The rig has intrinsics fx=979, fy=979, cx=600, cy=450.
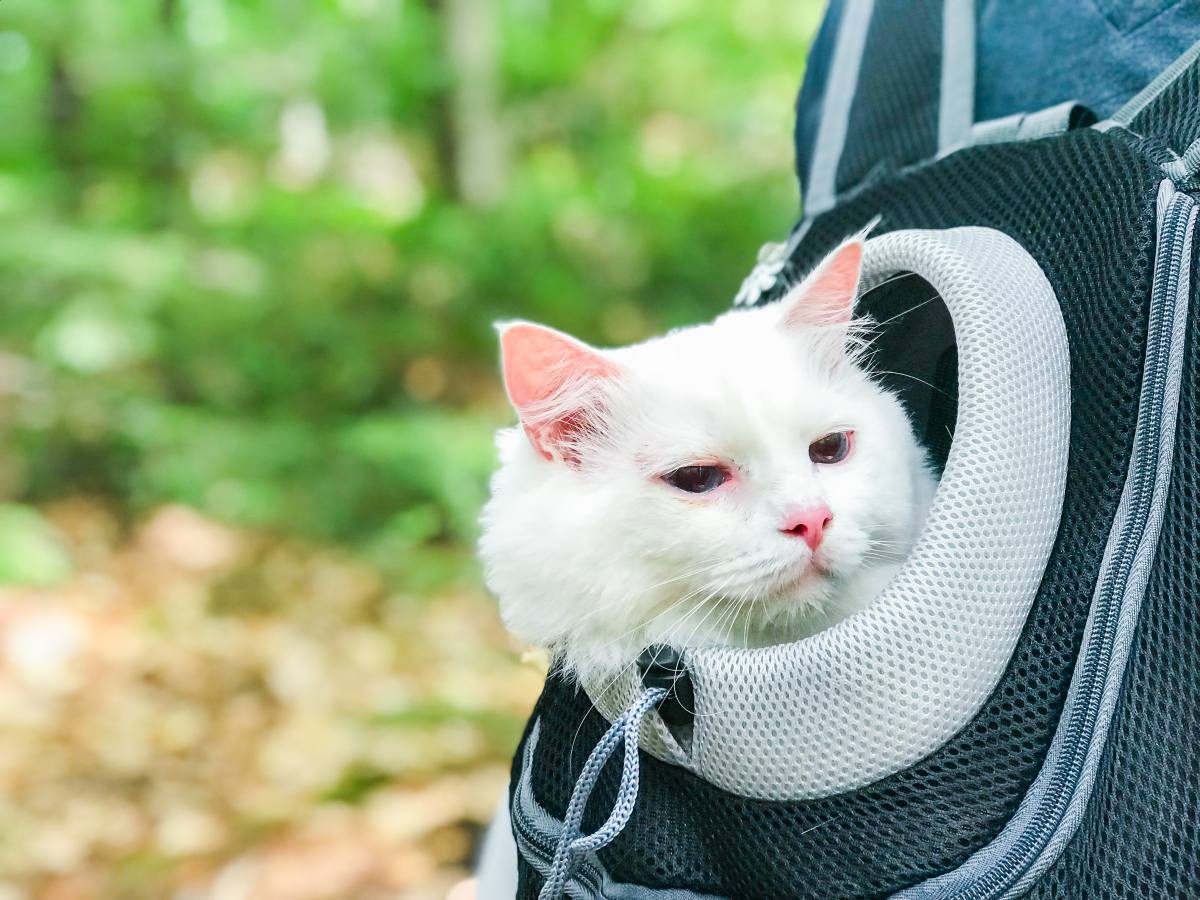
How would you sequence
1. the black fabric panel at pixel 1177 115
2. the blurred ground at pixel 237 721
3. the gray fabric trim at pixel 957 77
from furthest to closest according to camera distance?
1. the blurred ground at pixel 237 721
2. the gray fabric trim at pixel 957 77
3. the black fabric panel at pixel 1177 115

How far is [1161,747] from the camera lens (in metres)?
0.51

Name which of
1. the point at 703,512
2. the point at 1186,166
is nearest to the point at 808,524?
the point at 703,512

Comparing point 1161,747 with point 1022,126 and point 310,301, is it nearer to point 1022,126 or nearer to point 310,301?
point 1022,126

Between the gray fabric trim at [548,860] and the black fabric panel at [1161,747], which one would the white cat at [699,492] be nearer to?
the gray fabric trim at [548,860]

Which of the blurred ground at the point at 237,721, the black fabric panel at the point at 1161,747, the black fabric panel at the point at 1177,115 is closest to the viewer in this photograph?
the black fabric panel at the point at 1161,747

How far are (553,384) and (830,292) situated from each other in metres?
0.21

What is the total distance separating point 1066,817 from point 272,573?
226cm

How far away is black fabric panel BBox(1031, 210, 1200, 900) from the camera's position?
0.49 meters

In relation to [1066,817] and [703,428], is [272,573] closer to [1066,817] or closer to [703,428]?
[703,428]

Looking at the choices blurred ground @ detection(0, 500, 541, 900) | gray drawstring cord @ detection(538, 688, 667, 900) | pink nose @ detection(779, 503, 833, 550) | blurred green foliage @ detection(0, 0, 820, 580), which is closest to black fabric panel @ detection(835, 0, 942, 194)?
pink nose @ detection(779, 503, 833, 550)

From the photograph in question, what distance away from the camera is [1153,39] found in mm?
725

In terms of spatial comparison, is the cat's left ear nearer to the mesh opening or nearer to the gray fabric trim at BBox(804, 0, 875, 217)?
the mesh opening

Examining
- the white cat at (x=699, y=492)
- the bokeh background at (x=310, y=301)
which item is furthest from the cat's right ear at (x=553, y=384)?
the bokeh background at (x=310, y=301)

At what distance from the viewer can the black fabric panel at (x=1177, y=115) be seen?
607 millimetres
